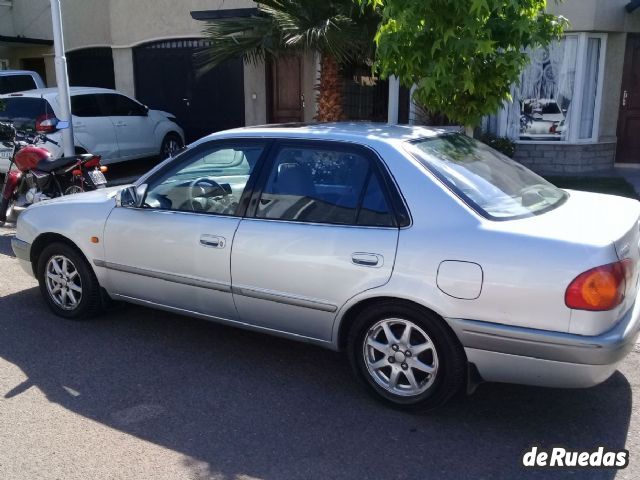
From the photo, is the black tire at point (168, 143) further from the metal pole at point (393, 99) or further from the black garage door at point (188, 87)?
the metal pole at point (393, 99)

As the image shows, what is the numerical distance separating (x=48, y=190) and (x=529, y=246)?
650cm

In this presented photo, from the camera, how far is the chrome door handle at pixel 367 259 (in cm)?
364

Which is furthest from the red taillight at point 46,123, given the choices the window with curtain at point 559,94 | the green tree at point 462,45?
the window with curtain at point 559,94

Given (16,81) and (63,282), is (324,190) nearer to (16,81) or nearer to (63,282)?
(63,282)

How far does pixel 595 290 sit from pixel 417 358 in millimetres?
1008

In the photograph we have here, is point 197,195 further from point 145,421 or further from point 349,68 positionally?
point 349,68

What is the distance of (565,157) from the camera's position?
1130 centimetres

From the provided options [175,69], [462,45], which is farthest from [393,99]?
[462,45]

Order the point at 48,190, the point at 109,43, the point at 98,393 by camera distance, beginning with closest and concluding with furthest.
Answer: the point at 98,393 < the point at 48,190 < the point at 109,43

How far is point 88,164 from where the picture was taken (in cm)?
816

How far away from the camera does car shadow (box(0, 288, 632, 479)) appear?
3312 mm

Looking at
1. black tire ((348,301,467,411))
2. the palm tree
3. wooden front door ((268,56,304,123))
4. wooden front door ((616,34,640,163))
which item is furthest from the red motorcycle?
wooden front door ((616,34,640,163))

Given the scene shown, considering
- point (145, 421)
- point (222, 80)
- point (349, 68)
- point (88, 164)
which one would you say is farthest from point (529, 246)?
point (222, 80)

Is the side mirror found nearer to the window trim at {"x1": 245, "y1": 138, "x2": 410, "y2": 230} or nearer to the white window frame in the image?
the window trim at {"x1": 245, "y1": 138, "x2": 410, "y2": 230}
